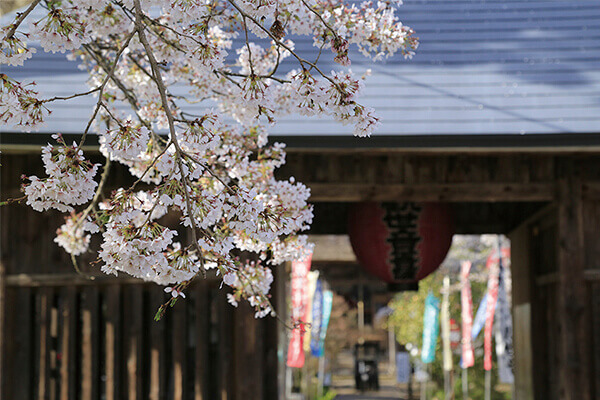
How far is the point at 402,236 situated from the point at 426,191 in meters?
0.54

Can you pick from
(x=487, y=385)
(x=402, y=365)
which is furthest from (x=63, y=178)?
(x=402, y=365)

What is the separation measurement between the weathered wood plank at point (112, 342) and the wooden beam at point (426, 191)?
1823 mm

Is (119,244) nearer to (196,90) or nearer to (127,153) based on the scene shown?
(127,153)

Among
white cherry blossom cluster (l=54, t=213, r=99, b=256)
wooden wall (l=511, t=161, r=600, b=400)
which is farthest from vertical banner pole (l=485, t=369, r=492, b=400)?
white cherry blossom cluster (l=54, t=213, r=99, b=256)

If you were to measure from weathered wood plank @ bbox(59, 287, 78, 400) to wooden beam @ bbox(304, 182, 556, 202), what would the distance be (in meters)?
2.16

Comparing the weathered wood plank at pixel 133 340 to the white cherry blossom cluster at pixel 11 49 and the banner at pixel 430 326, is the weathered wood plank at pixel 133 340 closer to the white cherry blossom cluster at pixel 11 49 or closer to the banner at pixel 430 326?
the white cherry blossom cluster at pixel 11 49

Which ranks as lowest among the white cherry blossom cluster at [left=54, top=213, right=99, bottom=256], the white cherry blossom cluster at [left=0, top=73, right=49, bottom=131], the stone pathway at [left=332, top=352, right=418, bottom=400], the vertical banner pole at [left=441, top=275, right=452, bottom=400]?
the stone pathway at [left=332, top=352, right=418, bottom=400]

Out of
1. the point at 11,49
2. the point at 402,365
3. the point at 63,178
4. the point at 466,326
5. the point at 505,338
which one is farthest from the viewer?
the point at 402,365

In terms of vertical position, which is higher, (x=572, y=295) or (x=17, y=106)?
(x=17, y=106)

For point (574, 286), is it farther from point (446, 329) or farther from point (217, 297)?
point (446, 329)

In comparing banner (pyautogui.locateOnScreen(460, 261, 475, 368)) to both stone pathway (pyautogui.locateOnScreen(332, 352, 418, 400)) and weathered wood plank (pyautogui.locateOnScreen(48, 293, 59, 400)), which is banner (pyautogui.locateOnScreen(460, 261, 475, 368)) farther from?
weathered wood plank (pyautogui.locateOnScreen(48, 293, 59, 400))

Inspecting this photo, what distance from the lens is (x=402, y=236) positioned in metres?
6.70

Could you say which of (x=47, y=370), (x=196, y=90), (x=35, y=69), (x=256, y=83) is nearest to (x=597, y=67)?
(x=196, y=90)

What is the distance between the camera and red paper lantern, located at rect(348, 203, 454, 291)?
6.70 m
